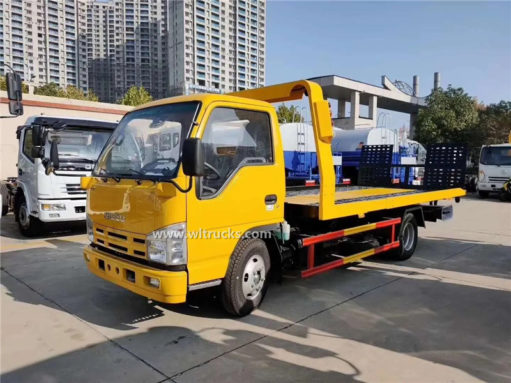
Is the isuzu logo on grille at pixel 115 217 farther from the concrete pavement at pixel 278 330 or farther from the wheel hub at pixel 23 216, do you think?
the wheel hub at pixel 23 216

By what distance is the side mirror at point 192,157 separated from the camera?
9.54ft

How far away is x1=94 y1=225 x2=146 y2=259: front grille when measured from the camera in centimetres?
332

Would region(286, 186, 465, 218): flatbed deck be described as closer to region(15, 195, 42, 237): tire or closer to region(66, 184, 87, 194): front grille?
region(66, 184, 87, 194): front grille

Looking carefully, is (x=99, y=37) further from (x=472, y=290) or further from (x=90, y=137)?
(x=472, y=290)

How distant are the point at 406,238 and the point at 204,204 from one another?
4.14 meters

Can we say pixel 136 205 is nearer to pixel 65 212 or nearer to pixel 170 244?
pixel 170 244

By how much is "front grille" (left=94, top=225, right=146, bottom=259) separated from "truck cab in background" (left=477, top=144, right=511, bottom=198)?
16.3 meters

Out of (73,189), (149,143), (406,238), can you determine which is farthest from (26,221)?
(406,238)

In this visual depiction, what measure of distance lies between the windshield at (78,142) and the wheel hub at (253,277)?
5279mm

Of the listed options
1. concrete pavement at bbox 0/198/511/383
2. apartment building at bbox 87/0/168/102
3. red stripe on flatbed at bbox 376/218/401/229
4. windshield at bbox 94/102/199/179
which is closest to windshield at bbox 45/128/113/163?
concrete pavement at bbox 0/198/511/383

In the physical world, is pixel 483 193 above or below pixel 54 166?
below

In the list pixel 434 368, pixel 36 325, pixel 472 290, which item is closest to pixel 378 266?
pixel 472 290

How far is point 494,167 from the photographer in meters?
15.7

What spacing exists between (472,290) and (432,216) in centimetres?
226
